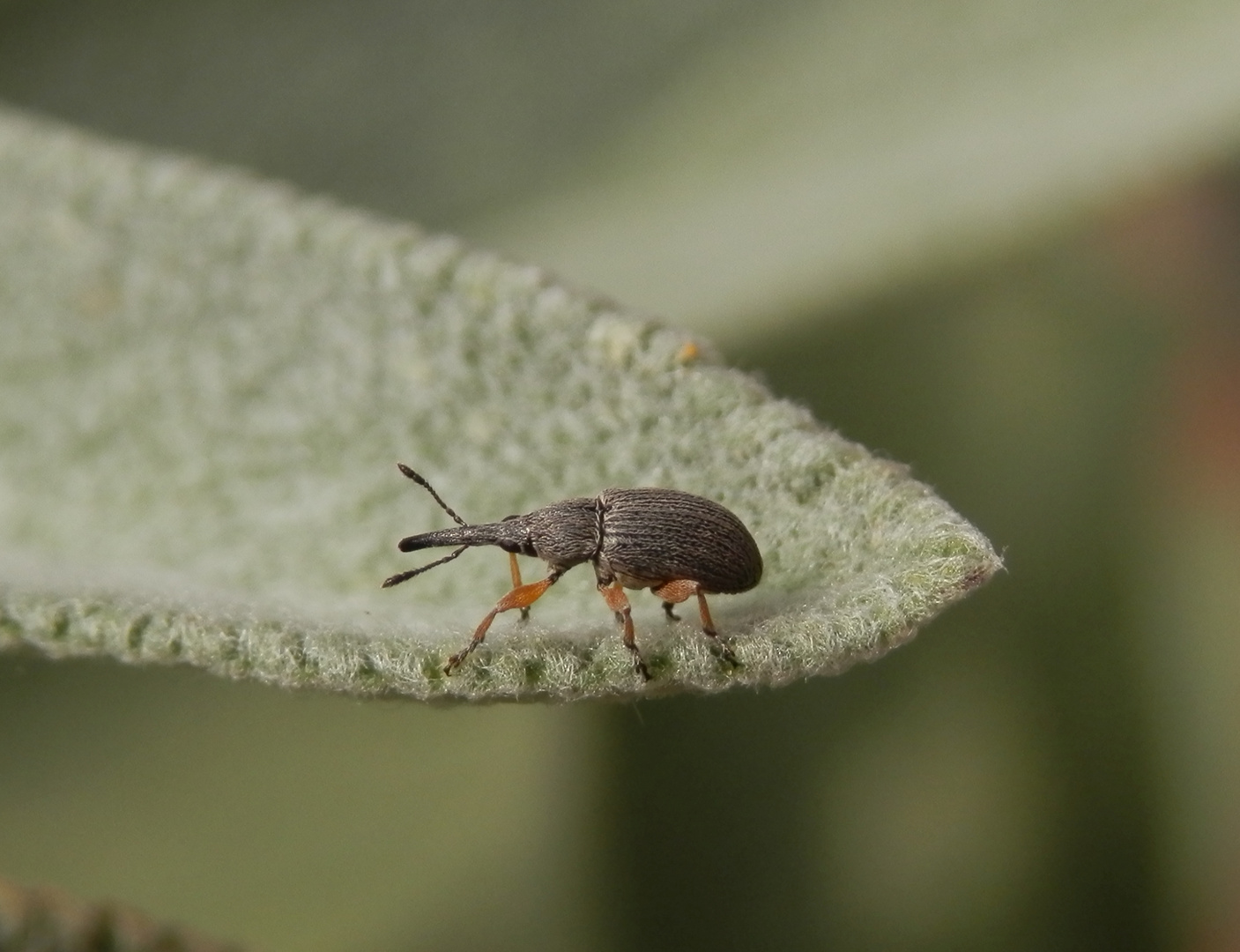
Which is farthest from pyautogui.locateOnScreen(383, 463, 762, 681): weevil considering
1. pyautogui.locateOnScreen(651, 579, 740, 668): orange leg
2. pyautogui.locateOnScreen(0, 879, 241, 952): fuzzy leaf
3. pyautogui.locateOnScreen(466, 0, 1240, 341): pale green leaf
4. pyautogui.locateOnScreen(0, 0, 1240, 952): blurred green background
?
pyautogui.locateOnScreen(466, 0, 1240, 341): pale green leaf

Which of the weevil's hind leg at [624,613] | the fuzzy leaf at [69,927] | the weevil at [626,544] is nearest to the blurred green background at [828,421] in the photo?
the weevil at [626,544]

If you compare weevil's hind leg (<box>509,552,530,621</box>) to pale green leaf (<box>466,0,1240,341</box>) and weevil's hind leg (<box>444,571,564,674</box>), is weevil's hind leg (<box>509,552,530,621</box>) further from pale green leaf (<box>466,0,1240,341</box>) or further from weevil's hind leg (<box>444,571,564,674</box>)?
pale green leaf (<box>466,0,1240,341</box>)

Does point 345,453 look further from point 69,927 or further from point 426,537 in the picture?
point 69,927

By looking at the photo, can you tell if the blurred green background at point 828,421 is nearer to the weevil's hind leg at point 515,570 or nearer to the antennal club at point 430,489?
the weevil's hind leg at point 515,570

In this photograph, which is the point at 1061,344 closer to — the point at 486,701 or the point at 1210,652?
the point at 1210,652

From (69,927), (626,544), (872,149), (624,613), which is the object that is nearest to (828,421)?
(872,149)

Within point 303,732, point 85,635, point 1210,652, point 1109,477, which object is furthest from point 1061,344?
point 85,635
